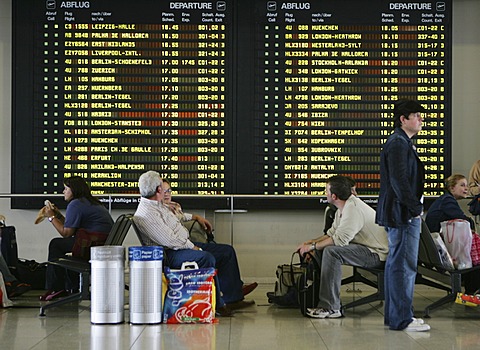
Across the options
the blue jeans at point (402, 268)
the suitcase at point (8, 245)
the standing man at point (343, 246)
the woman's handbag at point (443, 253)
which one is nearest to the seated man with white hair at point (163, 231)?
the standing man at point (343, 246)

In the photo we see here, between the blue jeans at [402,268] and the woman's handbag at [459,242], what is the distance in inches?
44.1

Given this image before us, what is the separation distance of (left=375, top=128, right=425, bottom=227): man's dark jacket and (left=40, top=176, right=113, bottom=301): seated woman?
2840 millimetres

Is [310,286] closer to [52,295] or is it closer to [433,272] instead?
[433,272]

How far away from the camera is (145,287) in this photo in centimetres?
673

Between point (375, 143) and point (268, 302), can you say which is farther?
point (375, 143)

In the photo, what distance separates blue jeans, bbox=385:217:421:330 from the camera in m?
6.38

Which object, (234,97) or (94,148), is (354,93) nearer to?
(234,97)

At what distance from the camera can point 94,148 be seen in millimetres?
9609

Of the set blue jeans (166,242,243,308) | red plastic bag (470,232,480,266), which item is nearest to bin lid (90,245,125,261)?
blue jeans (166,242,243,308)

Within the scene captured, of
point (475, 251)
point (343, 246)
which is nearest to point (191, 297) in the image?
point (343, 246)

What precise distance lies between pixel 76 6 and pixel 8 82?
46.5 inches

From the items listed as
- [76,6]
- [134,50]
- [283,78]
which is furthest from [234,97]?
[76,6]

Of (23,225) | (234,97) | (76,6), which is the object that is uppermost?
(76,6)

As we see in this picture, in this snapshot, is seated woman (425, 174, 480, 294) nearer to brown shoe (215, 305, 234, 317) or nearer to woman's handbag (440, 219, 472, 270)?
woman's handbag (440, 219, 472, 270)
